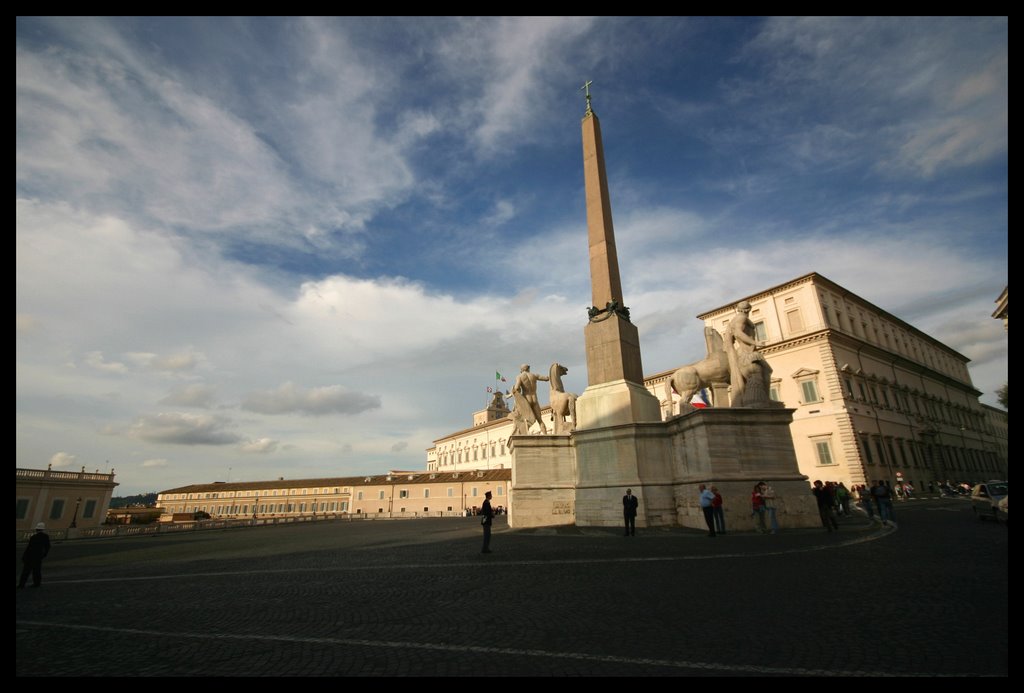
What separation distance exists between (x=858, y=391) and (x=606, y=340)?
3108cm

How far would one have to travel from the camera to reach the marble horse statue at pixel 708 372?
1465 centimetres

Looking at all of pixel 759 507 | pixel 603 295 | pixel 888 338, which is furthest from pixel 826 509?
pixel 888 338

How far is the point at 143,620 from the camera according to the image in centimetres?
552

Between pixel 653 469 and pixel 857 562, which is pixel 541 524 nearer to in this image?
pixel 653 469

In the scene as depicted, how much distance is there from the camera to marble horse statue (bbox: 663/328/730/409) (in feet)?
48.1

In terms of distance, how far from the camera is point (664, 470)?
555 inches

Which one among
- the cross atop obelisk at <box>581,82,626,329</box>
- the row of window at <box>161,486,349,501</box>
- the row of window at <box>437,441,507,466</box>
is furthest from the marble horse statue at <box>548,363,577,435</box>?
the row of window at <box>161,486,349,501</box>

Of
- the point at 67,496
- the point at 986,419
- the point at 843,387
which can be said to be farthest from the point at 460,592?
the point at 986,419

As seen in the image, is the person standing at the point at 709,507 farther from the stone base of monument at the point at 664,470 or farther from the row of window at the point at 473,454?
the row of window at the point at 473,454

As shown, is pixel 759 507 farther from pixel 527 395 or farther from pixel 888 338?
pixel 888 338

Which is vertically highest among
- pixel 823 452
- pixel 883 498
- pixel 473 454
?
pixel 473 454

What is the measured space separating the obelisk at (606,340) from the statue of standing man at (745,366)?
260cm

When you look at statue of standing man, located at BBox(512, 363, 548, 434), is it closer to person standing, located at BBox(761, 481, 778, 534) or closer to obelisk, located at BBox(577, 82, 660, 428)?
obelisk, located at BBox(577, 82, 660, 428)

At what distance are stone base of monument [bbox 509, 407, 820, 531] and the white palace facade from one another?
48.5 feet
